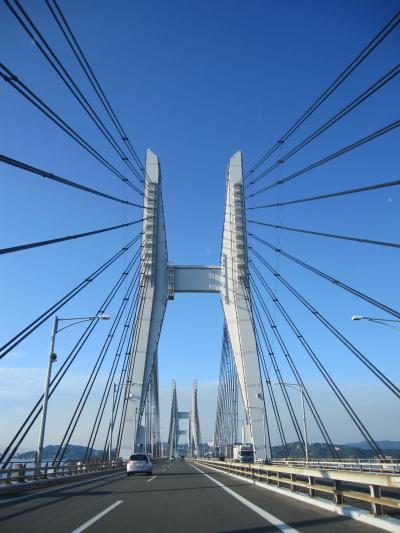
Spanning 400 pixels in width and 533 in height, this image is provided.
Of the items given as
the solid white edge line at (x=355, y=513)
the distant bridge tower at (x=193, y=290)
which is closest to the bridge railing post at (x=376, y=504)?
the solid white edge line at (x=355, y=513)

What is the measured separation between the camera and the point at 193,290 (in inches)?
1496

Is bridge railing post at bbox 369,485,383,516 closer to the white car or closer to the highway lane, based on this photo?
the highway lane

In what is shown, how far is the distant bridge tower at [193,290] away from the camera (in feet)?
103

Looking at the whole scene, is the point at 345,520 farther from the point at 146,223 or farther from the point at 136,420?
the point at 146,223

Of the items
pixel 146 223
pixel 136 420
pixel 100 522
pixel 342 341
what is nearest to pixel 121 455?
pixel 136 420

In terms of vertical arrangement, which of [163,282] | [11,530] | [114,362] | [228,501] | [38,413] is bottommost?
[11,530]

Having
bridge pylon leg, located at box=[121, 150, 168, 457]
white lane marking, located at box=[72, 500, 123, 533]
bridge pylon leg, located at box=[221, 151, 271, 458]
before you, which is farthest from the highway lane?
bridge pylon leg, located at box=[121, 150, 168, 457]

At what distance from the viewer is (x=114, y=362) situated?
117ft

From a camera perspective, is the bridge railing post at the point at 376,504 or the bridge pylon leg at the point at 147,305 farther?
the bridge pylon leg at the point at 147,305

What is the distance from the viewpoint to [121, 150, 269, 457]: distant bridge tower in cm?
3141

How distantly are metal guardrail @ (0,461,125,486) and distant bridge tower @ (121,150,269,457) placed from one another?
3144 mm

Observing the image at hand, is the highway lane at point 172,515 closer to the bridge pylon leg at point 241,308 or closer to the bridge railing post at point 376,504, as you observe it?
the bridge railing post at point 376,504

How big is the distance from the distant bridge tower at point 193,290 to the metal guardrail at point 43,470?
10.3 feet

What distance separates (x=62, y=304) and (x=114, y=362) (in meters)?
14.7
